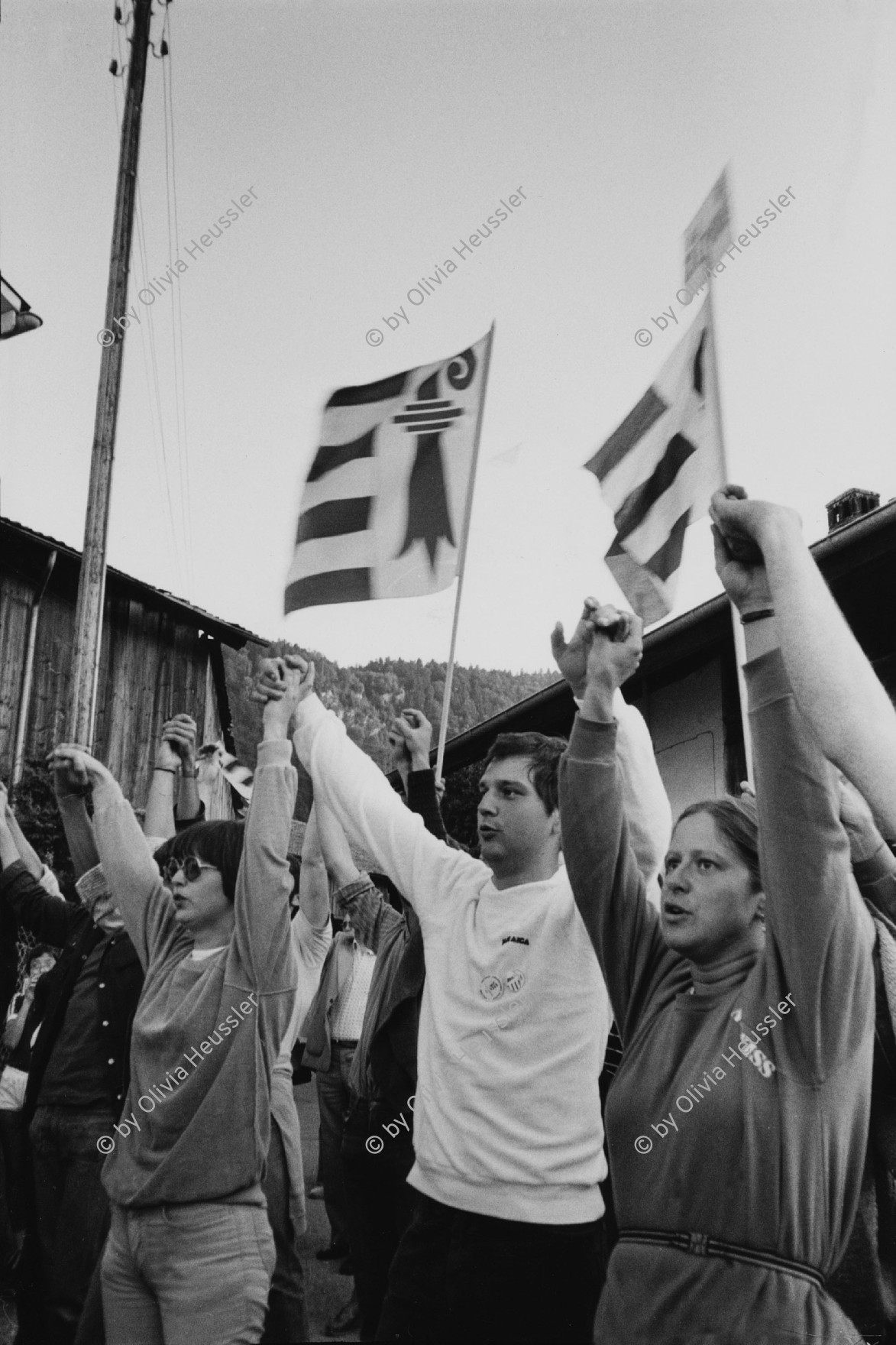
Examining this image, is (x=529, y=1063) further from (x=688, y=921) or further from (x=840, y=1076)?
(x=840, y=1076)

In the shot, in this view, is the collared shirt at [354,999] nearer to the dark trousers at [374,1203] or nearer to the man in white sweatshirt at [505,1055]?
the dark trousers at [374,1203]

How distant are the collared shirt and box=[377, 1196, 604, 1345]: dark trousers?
362cm

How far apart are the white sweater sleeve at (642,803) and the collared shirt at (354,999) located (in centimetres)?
369

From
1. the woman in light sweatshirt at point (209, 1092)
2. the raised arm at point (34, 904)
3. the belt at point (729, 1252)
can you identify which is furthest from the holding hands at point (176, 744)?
the belt at point (729, 1252)

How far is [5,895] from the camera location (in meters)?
4.38

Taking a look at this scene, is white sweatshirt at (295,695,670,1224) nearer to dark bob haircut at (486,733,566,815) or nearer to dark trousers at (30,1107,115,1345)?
dark bob haircut at (486,733,566,815)

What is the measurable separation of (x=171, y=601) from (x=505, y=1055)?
54.5 ft

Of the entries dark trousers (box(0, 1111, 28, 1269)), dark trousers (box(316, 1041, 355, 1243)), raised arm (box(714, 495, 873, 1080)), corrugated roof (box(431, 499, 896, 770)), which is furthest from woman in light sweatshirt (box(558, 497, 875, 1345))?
corrugated roof (box(431, 499, 896, 770))

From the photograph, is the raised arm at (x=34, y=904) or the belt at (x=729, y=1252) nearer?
the belt at (x=729, y=1252)

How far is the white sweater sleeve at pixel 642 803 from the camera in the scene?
278cm

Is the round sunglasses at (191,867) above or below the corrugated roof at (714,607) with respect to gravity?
below

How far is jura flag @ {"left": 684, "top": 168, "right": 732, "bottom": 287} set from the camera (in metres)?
4.75

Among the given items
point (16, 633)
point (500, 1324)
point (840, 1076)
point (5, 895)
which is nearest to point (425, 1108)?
point (500, 1324)

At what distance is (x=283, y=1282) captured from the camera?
3.05 metres
